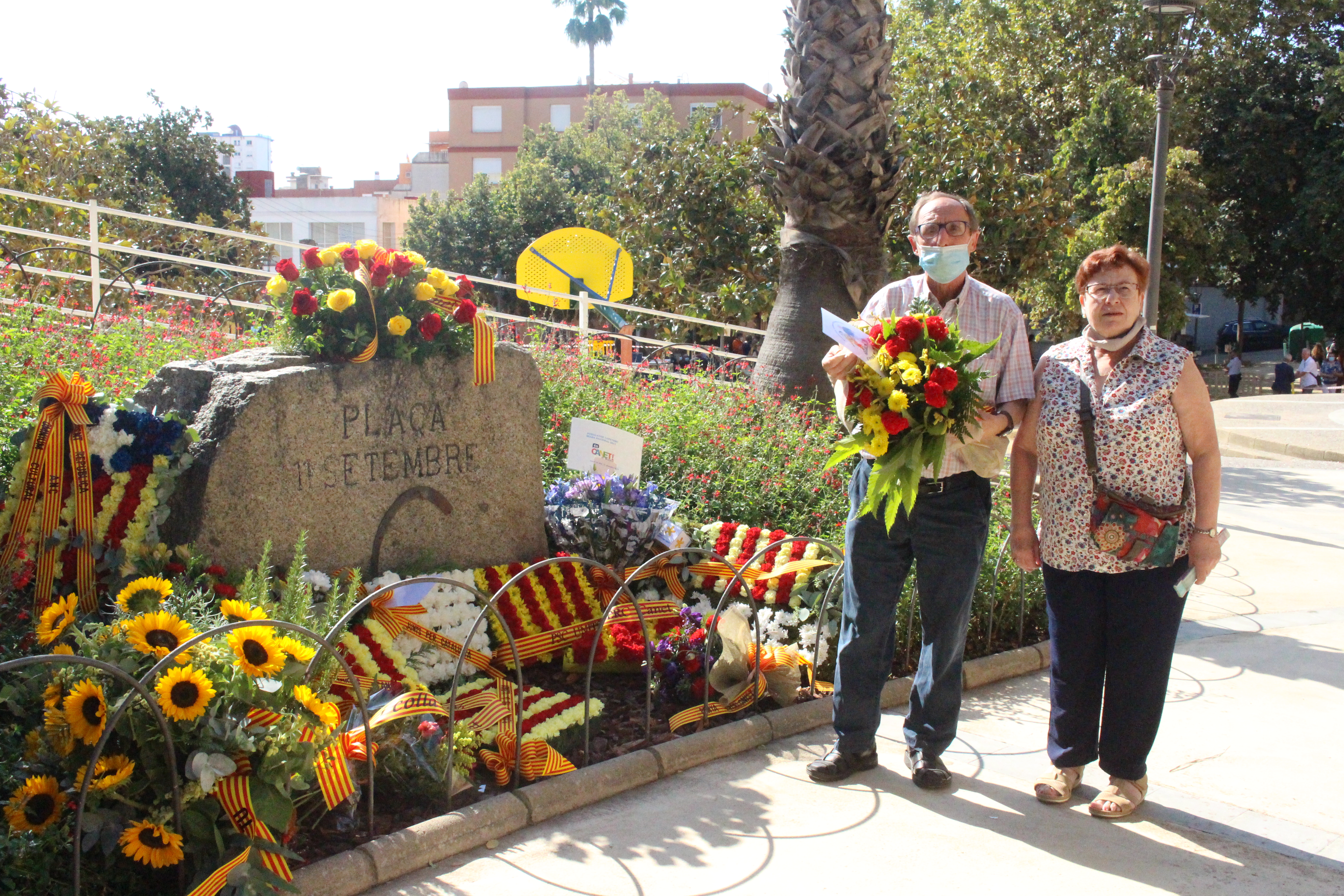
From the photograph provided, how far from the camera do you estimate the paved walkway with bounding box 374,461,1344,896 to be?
3141mm

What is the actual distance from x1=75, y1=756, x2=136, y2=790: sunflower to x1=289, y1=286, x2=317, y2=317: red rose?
222cm

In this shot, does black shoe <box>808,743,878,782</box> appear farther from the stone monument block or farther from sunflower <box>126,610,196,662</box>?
sunflower <box>126,610,196,662</box>

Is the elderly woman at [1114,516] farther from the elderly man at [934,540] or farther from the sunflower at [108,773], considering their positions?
the sunflower at [108,773]

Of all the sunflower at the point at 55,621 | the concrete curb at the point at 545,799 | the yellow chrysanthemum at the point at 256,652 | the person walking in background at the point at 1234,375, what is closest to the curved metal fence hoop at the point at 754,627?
the concrete curb at the point at 545,799

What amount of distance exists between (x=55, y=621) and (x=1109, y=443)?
3157mm

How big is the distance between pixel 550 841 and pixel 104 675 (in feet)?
4.39

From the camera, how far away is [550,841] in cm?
333

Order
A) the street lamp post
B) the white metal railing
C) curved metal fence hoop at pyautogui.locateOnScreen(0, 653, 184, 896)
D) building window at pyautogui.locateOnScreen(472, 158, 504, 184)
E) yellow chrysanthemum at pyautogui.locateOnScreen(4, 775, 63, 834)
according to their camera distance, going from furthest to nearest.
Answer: building window at pyautogui.locateOnScreen(472, 158, 504, 184) < the street lamp post < the white metal railing < yellow chrysanthemum at pyautogui.locateOnScreen(4, 775, 63, 834) < curved metal fence hoop at pyautogui.locateOnScreen(0, 653, 184, 896)

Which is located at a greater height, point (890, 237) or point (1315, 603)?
point (890, 237)

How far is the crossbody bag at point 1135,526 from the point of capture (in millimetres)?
3395


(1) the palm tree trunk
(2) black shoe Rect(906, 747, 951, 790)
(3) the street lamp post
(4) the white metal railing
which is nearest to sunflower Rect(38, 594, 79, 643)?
(2) black shoe Rect(906, 747, 951, 790)

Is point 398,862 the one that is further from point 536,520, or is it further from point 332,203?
point 332,203

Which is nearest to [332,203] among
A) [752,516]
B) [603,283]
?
[603,283]

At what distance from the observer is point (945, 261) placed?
3.68 metres
